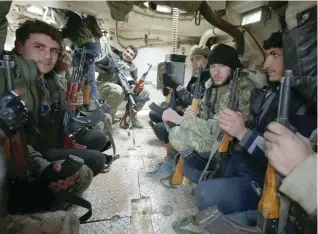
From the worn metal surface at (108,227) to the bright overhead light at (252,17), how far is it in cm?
228

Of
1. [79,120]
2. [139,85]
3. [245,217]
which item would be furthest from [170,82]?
[245,217]

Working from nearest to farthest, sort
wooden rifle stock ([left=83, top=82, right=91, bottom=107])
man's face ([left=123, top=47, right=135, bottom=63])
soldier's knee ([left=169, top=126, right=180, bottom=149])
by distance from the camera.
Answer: soldier's knee ([left=169, top=126, right=180, bottom=149]), wooden rifle stock ([left=83, top=82, right=91, bottom=107]), man's face ([left=123, top=47, right=135, bottom=63])

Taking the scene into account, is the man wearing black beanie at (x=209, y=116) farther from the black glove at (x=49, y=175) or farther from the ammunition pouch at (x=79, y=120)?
the ammunition pouch at (x=79, y=120)

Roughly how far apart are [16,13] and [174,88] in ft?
10.6

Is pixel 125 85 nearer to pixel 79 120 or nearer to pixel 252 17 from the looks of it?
pixel 79 120

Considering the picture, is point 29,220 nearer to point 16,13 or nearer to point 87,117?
point 87,117

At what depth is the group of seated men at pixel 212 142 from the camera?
0.70 metres

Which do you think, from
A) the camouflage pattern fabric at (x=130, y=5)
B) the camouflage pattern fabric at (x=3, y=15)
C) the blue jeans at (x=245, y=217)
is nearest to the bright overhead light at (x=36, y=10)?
the camouflage pattern fabric at (x=130, y=5)

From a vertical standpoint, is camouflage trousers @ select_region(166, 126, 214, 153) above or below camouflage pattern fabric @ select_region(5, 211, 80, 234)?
above

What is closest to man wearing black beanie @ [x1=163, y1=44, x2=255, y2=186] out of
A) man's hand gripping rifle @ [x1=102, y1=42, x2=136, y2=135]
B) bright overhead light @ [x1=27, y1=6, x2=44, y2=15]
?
man's hand gripping rifle @ [x1=102, y1=42, x2=136, y2=135]

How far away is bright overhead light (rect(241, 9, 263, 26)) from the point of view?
2006 mm

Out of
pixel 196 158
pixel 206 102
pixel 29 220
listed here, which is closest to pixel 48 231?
pixel 29 220

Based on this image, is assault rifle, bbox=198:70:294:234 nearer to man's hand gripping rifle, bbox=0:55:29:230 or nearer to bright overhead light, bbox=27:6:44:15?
man's hand gripping rifle, bbox=0:55:29:230

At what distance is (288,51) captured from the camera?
2.60ft
